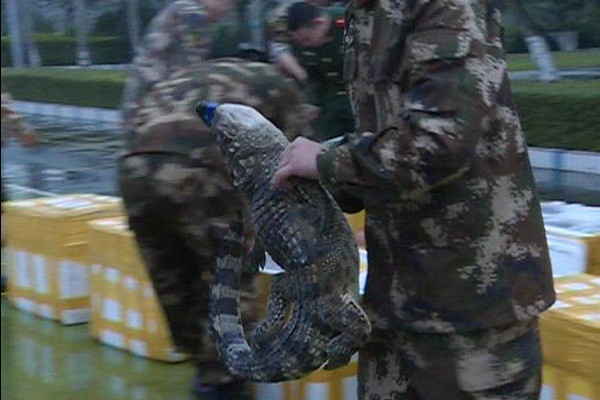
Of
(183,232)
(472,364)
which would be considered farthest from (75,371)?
(472,364)

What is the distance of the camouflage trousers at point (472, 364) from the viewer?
2.01 metres

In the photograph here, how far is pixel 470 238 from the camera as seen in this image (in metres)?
1.97

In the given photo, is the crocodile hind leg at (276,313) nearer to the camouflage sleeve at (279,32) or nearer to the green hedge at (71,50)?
the camouflage sleeve at (279,32)

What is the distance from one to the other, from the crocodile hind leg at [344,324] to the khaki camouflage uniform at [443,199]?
100mm

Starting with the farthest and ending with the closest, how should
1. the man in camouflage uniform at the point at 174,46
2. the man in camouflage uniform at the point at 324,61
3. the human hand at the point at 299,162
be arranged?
the man in camouflage uniform at the point at 324,61 → the man in camouflage uniform at the point at 174,46 → the human hand at the point at 299,162

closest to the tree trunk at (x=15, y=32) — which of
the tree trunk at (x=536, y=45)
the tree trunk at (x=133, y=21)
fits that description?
the tree trunk at (x=133, y=21)

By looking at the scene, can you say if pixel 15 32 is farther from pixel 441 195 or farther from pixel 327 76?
pixel 441 195

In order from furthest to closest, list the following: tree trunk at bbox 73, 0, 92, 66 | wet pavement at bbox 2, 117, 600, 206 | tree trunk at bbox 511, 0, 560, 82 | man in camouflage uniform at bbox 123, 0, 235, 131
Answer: wet pavement at bbox 2, 117, 600, 206
tree trunk at bbox 73, 0, 92, 66
tree trunk at bbox 511, 0, 560, 82
man in camouflage uniform at bbox 123, 0, 235, 131

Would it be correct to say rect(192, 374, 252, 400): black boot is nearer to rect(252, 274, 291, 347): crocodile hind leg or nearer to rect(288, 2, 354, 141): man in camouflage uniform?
rect(252, 274, 291, 347): crocodile hind leg

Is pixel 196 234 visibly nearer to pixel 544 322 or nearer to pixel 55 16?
pixel 544 322

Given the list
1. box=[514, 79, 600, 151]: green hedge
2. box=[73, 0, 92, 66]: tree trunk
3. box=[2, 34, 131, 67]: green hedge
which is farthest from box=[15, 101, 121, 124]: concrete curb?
box=[514, 79, 600, 151]: green hedge

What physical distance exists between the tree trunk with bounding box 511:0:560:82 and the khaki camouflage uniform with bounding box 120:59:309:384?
170 centimetres

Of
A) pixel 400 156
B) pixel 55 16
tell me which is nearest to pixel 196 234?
pixel 400 156

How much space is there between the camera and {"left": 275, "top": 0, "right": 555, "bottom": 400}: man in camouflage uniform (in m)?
1.83
